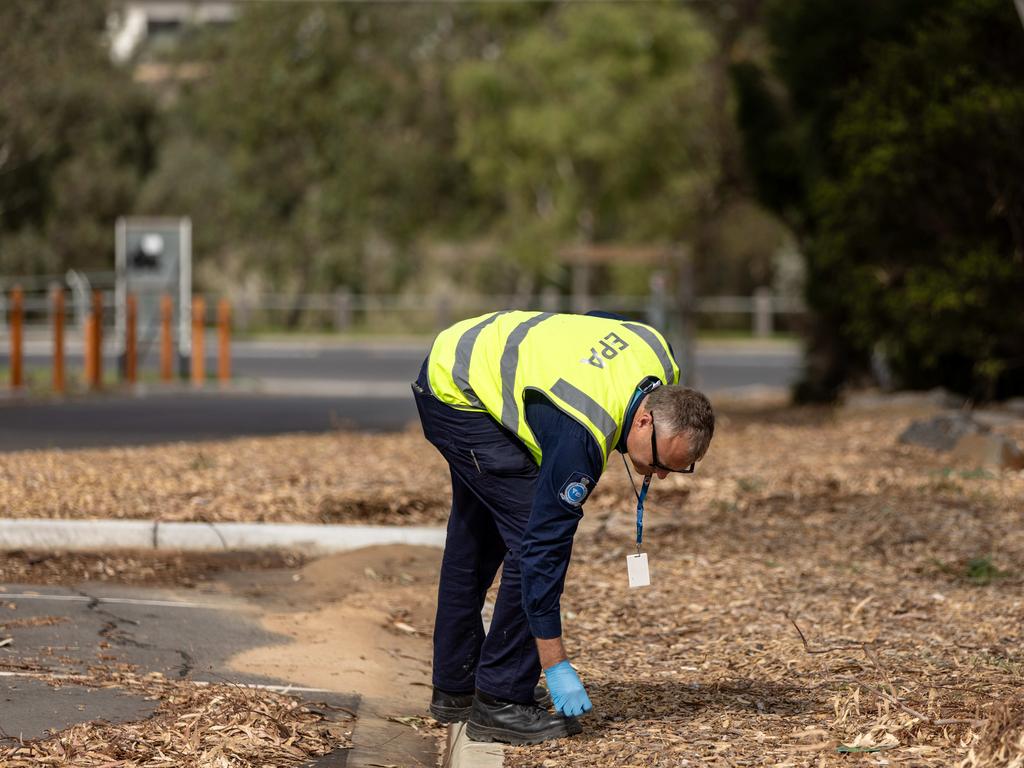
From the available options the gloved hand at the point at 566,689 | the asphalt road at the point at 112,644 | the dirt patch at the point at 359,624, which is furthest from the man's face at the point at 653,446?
the dirt patch at the point at 359,624

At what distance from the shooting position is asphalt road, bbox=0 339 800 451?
1363 centimetres

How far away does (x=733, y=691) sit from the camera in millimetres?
5527

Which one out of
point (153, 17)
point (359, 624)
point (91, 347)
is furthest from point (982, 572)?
point (153, 17)

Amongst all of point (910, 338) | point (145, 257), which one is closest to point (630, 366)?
point (910, 338)

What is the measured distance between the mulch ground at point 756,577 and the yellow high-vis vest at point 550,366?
1.08 metres

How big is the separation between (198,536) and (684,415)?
455 centimetres

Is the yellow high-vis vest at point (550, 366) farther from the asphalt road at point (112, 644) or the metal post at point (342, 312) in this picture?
the metal post at point (342, 312)

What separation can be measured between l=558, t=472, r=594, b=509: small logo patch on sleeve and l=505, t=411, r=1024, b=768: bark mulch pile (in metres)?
0.88

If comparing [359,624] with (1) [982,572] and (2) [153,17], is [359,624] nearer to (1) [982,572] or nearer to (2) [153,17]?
(1) [982,572]

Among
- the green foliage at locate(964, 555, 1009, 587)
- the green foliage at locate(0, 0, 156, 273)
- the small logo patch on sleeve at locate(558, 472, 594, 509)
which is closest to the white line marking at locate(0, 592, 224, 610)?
the small logo patch on sleeve at locate(558, 472, 594, 509)

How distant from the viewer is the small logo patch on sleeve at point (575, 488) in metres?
4.32

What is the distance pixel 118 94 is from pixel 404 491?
106 feet

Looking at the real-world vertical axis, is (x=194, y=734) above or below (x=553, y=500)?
below

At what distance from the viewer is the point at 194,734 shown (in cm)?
486
